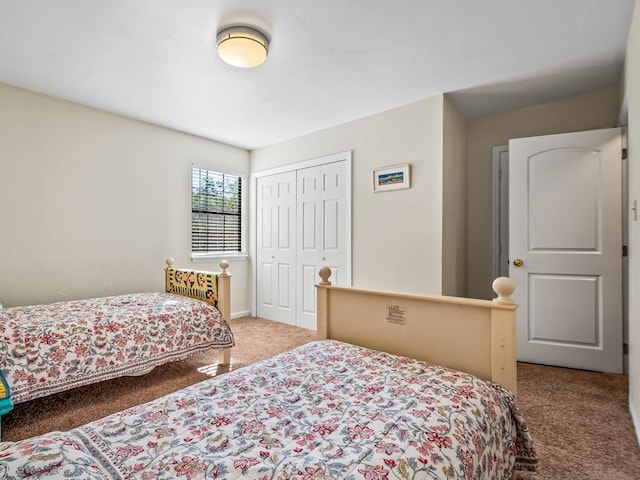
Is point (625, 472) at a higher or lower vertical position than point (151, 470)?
lower

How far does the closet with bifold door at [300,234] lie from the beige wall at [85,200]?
3.27 feet

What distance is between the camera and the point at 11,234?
2.89m

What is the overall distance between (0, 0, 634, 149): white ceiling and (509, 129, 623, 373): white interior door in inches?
25.2

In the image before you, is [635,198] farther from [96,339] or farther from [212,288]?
[96,339]

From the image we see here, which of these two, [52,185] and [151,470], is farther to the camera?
[52,185]

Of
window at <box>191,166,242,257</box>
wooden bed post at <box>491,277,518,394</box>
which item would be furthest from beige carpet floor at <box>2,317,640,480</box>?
window at <box>191,166,242,257</box>

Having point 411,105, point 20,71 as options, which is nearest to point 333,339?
point 411,105

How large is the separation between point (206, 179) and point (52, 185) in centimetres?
164

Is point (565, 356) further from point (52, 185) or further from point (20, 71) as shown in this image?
point (20, 71)

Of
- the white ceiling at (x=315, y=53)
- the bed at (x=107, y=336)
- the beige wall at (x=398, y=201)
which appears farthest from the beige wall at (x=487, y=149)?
the bed at (x=107, y=336)

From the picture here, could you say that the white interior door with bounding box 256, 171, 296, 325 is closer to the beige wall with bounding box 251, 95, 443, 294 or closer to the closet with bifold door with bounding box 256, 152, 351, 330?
the closet with bifold door with bounding box 256, 152, 351, 330

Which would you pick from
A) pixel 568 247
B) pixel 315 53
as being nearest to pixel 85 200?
pixel 315 53

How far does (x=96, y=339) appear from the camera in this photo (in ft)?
7.34

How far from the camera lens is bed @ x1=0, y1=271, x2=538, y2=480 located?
32.4 inches
